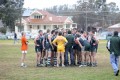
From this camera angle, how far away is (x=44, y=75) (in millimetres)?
15242

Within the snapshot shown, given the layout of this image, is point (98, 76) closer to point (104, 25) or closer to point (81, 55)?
point (81, 55)

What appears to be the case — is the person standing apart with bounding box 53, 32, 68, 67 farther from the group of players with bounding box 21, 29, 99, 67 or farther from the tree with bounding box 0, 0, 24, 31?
the tree with bounding box 0, 0, 24, 31

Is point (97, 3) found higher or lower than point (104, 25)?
higher

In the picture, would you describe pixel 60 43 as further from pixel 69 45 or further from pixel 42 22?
pixel 42 22

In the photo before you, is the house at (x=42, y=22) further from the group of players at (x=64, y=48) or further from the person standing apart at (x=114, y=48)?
the person standing apart at (x=114, y=48)

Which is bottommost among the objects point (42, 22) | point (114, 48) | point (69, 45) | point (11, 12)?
point (42, 22)

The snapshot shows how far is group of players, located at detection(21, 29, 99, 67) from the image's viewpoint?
18.6m

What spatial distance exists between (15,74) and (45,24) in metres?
79.2

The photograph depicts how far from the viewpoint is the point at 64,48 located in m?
18.9

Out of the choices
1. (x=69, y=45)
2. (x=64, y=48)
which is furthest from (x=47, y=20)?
(x=64, y=48)

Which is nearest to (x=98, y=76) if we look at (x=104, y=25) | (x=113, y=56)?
(x=113, y=56)

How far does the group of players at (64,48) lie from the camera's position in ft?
61.1

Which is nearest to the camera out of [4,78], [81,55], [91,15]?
[4,78]

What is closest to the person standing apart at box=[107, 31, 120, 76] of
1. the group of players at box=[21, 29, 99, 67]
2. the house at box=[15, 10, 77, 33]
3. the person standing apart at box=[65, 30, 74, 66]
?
the group of players at box=[21, 29, 99, 67]
